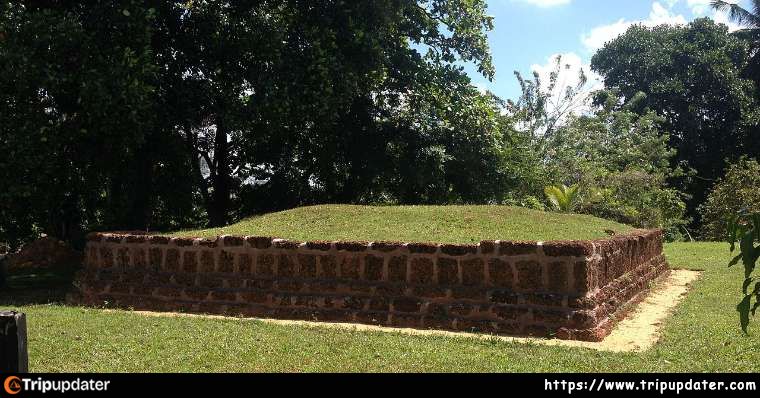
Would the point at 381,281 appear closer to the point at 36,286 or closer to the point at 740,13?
the point at 36,286

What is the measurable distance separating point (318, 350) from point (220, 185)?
9.91 metres

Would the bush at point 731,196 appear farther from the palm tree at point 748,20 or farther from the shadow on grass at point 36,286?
the shadow on grass at point 36,286

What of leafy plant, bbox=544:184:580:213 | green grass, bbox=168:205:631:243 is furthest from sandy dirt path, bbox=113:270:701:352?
leafy plant, bbox=544:184:580:213

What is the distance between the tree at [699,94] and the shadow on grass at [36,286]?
21758 millimetres

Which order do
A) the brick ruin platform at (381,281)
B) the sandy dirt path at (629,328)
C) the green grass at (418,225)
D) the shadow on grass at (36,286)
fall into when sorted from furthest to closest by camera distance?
the shadow on grass at (36,286) → the green grass at (418,225) → the brick ruin platform at (381,281) → the sandy dirt path at (629,328)

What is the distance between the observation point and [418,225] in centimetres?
870

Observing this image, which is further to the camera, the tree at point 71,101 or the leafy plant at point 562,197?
the leafy plant at point 562,197

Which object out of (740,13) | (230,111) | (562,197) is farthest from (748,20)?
(230,111)

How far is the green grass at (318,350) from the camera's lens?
5.09m

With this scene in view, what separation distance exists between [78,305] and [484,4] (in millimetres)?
10526
